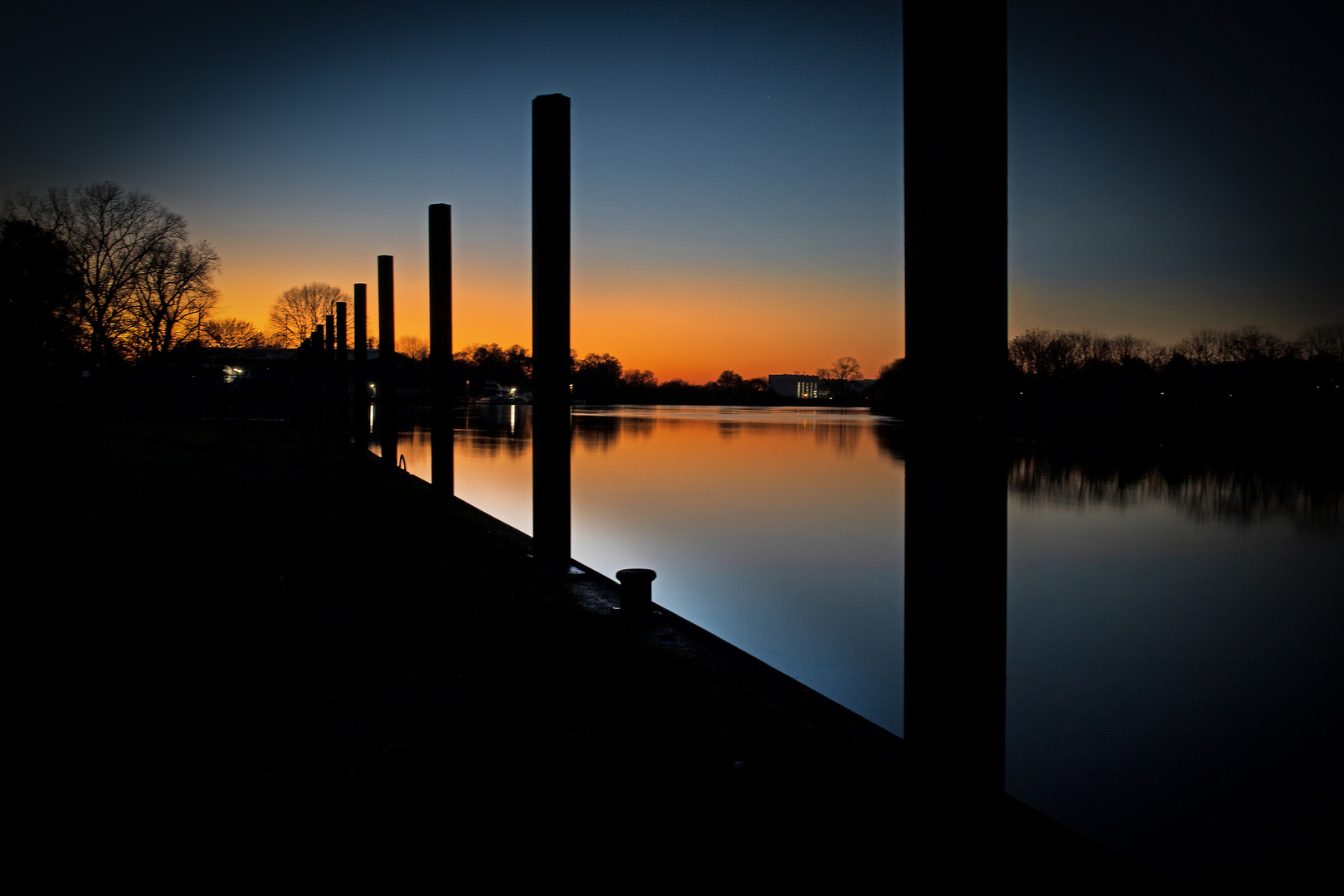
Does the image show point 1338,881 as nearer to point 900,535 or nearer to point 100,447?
point 900,535

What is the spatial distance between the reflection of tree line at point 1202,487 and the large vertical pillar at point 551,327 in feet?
46.0

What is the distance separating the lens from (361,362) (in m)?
24.1

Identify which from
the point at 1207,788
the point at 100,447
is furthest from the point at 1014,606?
the point at 100,447

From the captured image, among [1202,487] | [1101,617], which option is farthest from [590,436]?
[1101,617]

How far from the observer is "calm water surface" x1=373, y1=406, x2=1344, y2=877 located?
4656 mm

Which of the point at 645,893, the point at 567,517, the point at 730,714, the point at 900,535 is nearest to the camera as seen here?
the point at 645,893

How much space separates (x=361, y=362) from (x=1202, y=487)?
23985mm

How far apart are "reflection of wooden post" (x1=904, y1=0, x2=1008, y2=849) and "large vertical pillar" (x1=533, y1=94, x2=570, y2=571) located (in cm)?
491

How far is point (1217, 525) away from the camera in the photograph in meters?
15.4

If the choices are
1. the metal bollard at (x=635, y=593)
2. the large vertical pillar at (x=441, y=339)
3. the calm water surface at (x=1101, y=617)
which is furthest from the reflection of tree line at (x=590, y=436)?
the metal bollard at (x=635, y=593)

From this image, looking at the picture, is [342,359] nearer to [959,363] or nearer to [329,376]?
[329,376]

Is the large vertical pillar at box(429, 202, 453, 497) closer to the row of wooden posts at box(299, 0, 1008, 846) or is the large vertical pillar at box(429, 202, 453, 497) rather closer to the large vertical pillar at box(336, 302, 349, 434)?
the row of wooden posts at box(299, 0, 1008, 846)

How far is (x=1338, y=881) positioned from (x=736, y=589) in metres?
6.20

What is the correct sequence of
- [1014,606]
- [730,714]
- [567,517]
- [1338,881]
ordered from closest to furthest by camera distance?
[1338,881]
[730,714]
[567,517]
[1014,606]
